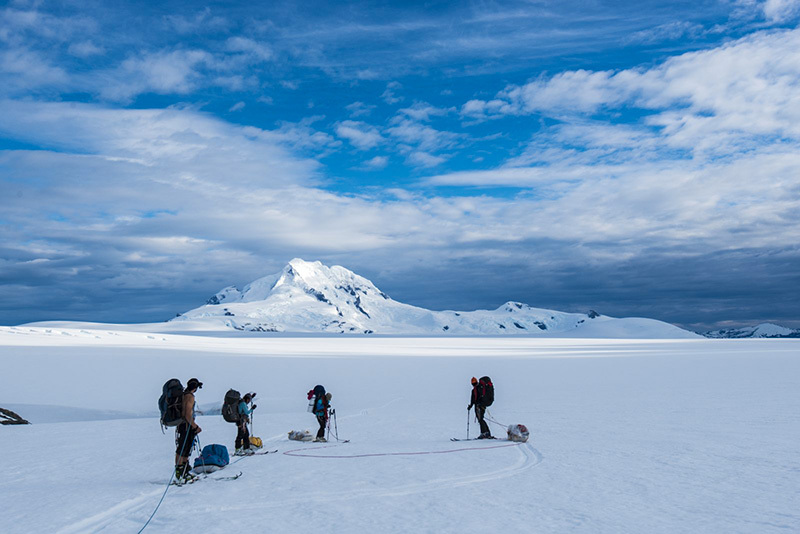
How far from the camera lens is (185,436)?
9641 mm

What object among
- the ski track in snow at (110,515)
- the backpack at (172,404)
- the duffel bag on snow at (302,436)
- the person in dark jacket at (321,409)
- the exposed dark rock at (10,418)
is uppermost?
the backpack at (172,404)

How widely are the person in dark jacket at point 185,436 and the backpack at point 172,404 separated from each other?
0.08 m

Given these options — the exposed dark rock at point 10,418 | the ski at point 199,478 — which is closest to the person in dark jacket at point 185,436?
the ski at point 199,478

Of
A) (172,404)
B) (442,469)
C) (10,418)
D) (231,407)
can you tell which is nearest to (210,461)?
(231,407)

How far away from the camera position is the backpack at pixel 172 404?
9.34 metres

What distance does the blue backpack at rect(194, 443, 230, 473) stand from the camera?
10375 millimetres

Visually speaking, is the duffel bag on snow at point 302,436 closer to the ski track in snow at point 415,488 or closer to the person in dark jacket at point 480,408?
the person in dark jacket at point 480,408

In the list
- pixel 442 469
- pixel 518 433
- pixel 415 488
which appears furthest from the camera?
pixel 518 433

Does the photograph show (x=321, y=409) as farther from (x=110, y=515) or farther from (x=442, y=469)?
(x=110, y=515)

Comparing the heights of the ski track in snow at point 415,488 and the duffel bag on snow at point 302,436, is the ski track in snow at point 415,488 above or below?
below

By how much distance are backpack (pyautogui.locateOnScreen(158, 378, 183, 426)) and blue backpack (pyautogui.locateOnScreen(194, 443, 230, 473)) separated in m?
1.40

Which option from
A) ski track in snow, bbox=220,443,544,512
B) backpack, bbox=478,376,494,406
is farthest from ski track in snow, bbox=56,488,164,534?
backpack, bbox=478,376,494,406

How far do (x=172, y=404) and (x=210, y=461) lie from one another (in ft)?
5.53

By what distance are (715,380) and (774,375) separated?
467 centimetres
